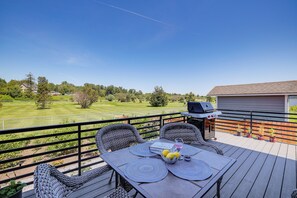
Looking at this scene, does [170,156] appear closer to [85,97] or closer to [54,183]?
[54,183]

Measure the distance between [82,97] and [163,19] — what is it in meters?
23.9

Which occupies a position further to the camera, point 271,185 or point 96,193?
point 271,185

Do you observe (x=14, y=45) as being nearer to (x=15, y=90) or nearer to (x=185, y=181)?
(x=15, y=90)

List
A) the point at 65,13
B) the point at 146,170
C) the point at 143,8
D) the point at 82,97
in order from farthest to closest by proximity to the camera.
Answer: the point at 82,97
the point at 65,13
the point at 143,8
the point at 146,170

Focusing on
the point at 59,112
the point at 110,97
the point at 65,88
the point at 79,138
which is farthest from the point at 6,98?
the point at 79,138

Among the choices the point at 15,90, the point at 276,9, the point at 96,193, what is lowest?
the point at 96,193

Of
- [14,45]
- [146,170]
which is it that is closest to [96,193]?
[146,170]

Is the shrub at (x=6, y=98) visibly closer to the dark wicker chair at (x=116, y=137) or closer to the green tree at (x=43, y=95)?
the green tree at (x=43, y=95)

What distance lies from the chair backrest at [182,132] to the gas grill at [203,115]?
1297 mm

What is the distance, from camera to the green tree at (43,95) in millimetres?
21047

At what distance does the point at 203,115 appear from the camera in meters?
3.47

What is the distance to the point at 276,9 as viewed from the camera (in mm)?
4652

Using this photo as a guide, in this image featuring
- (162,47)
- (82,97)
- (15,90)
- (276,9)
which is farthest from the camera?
(82,97)

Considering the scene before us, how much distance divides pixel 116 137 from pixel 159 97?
2086cm
